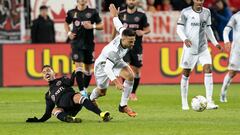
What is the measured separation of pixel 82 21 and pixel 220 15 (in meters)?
8.66

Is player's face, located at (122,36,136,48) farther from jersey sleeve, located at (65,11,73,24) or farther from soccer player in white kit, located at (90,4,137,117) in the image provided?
jersey sleeve, located at (65,11,73,24)

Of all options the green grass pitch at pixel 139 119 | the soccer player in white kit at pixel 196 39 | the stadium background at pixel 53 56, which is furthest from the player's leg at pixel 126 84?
the stadium background at pixel 53 56

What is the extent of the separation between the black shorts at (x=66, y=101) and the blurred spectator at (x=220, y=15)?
14383mm

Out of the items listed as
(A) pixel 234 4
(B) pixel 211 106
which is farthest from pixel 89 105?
(A) pixel 234 4

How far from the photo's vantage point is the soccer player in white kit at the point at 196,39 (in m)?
18.1

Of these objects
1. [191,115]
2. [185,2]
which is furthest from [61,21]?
[191,115]

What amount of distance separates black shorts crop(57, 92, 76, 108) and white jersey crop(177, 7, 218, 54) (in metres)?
3.86

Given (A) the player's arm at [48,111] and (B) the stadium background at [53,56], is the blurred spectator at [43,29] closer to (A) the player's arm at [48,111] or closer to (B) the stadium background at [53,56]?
(B) the stadium background at [53,56]

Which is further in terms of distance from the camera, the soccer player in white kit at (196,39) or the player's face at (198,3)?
the soccer player in white kit at (196,39)

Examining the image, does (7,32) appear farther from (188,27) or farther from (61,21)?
(188,27)

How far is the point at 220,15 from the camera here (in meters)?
28.7

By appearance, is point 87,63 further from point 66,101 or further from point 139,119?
point 66,101

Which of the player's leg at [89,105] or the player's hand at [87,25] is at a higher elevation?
the player's hand at [87,25]

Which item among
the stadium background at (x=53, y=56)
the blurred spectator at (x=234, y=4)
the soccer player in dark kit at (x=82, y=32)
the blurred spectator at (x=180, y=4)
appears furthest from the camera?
the blurred spectator at (x=234, y=4)
